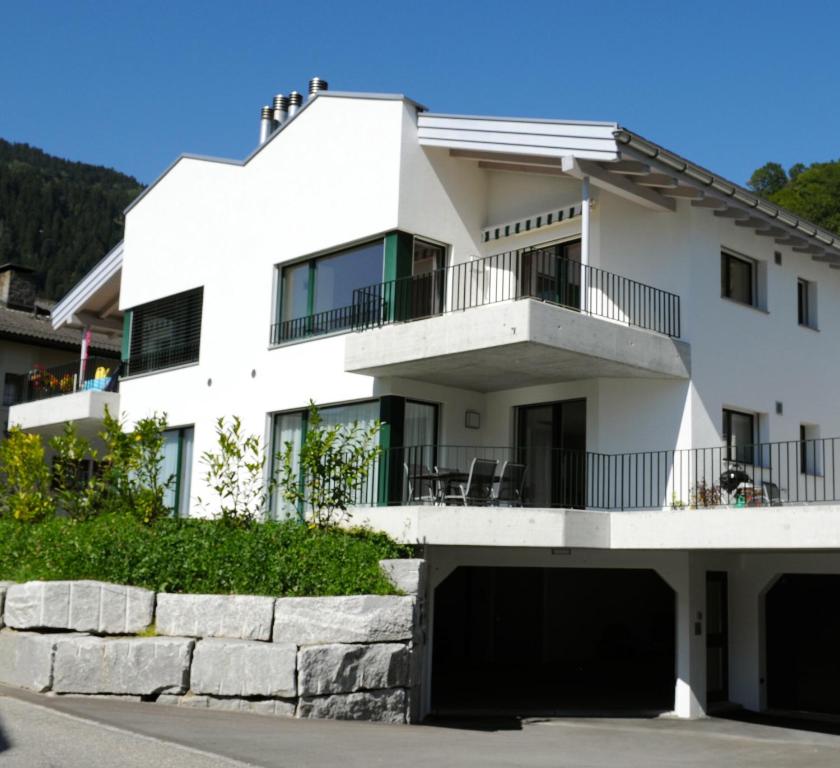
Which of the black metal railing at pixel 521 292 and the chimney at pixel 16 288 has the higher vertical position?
the chimney at pixel 16 288

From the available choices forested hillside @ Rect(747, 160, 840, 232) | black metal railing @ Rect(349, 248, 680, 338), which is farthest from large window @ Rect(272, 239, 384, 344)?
forested hillside @ Rect(747, 160, 840, 232)

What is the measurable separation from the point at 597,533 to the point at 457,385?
4.09 metres

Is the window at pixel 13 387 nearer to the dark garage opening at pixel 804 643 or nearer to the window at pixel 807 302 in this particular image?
the window at pixel 807 302

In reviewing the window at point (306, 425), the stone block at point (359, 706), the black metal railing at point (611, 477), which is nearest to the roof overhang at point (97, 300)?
the window at point (306, 425)

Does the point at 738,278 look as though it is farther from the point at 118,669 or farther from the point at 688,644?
the point at 118,669

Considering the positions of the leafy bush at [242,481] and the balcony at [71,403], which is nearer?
the leafy bush at [242,481]

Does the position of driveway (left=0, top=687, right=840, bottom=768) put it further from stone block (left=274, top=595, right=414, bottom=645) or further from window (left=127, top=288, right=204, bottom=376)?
window (left=127, top=288, right=204, bottom=376)

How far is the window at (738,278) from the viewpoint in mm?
19828

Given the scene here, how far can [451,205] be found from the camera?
65.7ft

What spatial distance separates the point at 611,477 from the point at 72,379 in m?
15.6

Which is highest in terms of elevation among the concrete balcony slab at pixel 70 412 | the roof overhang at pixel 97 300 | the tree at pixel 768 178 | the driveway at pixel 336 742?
the tree at pixel 768 178

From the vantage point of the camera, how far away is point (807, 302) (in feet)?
72.5

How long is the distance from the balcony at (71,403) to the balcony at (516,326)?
7.98m

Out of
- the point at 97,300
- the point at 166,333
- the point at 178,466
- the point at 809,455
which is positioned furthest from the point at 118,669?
the point at 97,300
